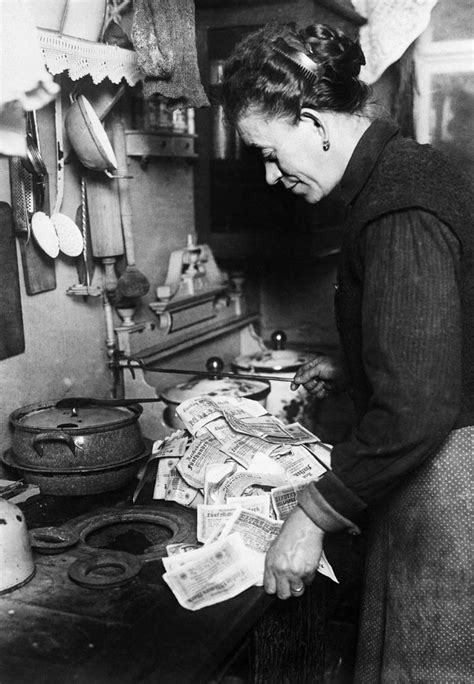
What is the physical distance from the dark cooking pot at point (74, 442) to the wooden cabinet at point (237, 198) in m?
1.51

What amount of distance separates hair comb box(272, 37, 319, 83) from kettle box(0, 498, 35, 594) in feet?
3.69

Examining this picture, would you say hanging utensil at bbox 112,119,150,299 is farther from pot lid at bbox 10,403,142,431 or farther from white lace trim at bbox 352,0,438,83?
white lace trim at bbox 352,0,438,83

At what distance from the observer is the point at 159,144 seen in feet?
10.7

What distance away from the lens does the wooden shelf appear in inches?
124

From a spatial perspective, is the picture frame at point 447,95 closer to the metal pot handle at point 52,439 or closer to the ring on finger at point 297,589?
the metal pot handle at point 52,439

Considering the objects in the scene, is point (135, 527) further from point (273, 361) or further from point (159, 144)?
point (159, 144)

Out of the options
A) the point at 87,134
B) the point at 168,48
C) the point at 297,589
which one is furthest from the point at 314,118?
the point at 87,134

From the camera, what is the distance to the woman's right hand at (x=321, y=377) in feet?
7.19

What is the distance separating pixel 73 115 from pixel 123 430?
1081mm

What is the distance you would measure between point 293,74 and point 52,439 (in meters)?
1.20

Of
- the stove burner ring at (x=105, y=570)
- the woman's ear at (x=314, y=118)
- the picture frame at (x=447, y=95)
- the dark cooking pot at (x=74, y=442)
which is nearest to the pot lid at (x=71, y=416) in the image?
the dark cooking pot at (x=74, y=442)

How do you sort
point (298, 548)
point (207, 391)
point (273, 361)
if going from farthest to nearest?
point (273, 361) → point (207, 391) → point (298, 548)

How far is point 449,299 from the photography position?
4.50 feet

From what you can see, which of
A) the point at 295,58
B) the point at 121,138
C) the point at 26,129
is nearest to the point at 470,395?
the point at 295,58
